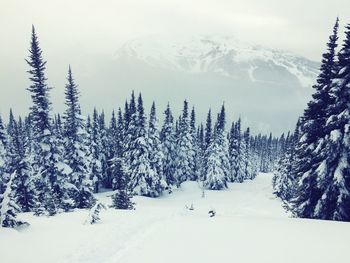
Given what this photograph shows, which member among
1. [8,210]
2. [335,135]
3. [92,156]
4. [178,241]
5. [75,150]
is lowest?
[92,156]

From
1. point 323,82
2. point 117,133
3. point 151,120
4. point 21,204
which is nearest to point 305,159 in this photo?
point 323,82

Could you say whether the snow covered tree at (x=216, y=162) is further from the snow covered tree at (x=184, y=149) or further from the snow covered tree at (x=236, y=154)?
the snow covered tree at (x=236, y=154)

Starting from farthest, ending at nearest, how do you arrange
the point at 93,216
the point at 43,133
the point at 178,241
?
the point at 43,133
the point at 93,216
the point at 178,241

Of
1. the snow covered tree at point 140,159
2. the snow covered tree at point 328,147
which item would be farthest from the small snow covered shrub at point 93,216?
the snow covered tree at point 140,159

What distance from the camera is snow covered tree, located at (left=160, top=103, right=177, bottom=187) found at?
62.2m

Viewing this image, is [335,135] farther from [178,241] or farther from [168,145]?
[168,145]

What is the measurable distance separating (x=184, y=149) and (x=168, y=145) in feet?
11.6

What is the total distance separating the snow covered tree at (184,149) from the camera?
64062 mm

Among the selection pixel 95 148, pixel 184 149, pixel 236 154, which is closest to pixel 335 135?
pixel 184 149

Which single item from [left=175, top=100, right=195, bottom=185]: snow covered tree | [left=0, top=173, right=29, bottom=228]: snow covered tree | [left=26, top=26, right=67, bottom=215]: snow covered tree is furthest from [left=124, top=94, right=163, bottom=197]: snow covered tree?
[left=0, top=173, right=29, bottom=228]: snow covered tree

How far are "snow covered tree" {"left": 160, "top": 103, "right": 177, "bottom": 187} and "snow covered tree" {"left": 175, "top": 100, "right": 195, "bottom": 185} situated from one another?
3.38 feet

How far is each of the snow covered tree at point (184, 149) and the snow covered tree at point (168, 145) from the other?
3.38 ft

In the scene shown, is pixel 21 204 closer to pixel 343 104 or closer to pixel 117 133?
pixel 343 104

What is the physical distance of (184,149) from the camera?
63750 millimetres
